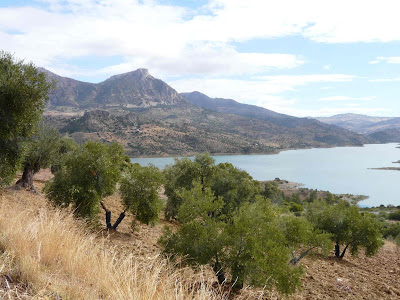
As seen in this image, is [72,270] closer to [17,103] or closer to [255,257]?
[255,257]

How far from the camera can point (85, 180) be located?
43.3 feet

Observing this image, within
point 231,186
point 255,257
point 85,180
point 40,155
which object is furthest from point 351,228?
point 40,155

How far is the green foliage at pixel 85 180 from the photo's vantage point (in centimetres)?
1299

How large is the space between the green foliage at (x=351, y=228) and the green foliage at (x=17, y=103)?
19.9 metres

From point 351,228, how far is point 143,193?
15684mm

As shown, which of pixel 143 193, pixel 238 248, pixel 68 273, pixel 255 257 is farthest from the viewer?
pixel 143 193

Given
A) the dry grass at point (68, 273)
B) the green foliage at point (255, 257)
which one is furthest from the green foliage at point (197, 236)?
the dry grass at point (68, 273)

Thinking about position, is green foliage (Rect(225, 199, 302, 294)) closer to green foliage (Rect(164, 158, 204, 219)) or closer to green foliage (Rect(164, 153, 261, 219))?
green foliage (Rect(164, 153, 261, 219))

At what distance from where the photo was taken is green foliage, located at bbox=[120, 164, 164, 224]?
48.3 feet

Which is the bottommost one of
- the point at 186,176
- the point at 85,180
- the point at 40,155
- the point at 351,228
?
the point at 351,228

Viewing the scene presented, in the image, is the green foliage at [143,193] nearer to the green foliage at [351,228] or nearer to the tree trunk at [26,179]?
the tree trunk at [26,179]

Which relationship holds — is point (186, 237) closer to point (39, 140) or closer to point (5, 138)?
point (5, 138)

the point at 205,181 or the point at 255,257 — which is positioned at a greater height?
the point at 205,181

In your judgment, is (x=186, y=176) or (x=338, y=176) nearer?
(x=186, y=176)
